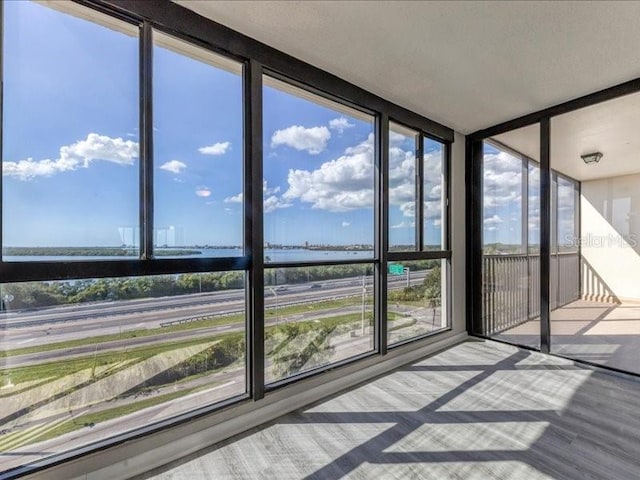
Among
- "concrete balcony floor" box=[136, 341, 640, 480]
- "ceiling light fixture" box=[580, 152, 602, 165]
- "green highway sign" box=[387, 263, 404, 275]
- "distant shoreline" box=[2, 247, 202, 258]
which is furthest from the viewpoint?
"ceiling light fixture" box=[580, 152, 602, 165]

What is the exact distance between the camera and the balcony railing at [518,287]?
11.7ft

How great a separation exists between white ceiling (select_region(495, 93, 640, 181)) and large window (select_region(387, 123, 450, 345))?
0.96 m

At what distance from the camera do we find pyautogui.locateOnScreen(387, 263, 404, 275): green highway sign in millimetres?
3301

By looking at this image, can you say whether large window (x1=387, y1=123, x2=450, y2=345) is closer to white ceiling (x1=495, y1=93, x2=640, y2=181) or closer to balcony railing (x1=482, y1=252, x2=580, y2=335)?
balcony railing (x1=482, y1=252, x2=580, y2=335)

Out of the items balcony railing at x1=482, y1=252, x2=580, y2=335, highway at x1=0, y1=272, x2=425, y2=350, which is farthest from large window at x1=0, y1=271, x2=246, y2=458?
balcony railing at x1=482, y1=252, x2=580, y2=335

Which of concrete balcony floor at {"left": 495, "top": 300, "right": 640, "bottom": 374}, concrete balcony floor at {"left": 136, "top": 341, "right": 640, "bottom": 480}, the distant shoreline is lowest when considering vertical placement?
concrete balcony floor at {"left": 136, "top": 341, "right": 640, "bottom": 480}

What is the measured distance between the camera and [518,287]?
3.93 meters

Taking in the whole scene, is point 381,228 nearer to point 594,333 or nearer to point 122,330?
point 122,330

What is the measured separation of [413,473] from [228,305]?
4.87 feet

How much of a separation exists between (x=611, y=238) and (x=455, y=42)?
273 cm

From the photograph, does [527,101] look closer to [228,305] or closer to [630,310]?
[630,310]

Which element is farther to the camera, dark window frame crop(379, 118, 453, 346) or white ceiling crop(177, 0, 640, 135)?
dark window frame crop(379, 118, 453, 346)

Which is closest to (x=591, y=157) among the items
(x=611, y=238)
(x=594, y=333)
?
(x=611, y=238)

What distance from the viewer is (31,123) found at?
159 cm
